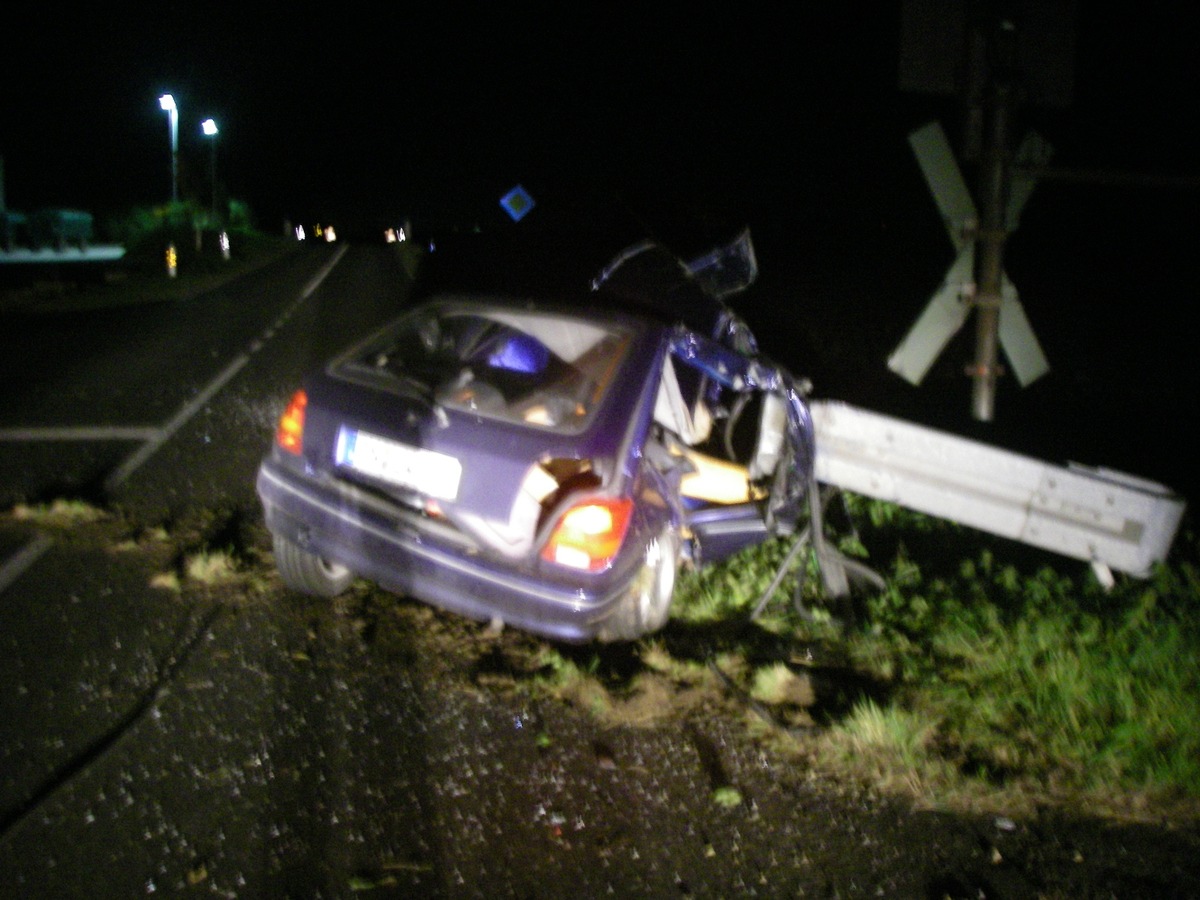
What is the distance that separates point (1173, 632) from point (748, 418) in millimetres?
2658

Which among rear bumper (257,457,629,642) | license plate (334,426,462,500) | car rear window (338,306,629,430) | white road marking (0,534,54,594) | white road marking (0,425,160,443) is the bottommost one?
white road marking (0,534,54,594)

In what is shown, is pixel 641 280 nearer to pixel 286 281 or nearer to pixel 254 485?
pixel 254 485

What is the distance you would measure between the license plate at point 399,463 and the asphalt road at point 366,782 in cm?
83

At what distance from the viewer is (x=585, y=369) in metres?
4.48

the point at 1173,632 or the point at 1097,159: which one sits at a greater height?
the point at 1097,159

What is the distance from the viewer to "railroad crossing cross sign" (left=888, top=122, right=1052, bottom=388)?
5.77 m

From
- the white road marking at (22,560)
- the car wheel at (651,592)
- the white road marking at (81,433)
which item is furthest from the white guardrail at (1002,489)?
the white road marking at (81,433)

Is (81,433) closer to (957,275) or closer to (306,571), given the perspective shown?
(306,571)

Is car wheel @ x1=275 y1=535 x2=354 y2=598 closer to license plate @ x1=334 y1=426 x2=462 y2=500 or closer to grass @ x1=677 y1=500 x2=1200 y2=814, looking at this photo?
license plate @ x1=334 y1=426 x2=462 y2=500

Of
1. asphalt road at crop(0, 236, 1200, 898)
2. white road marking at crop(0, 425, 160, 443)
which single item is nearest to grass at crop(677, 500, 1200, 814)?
asphalt road at crop(0, 236, 1200, 898)

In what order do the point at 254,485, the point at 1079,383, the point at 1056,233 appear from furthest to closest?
1. the point at 1056,233
2. the point at 1079,383
3. the point at 254,485

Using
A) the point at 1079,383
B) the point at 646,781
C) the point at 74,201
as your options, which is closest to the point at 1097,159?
the point at 1079,383

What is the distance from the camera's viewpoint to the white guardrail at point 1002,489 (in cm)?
488

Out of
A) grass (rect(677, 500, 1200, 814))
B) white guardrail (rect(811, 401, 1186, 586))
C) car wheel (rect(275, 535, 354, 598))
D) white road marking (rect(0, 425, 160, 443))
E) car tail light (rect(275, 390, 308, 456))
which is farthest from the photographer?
white road marking (rect(0, 425, 160, 443))
